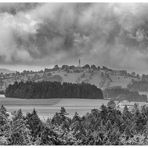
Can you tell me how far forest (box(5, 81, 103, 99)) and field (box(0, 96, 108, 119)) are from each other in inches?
4.2

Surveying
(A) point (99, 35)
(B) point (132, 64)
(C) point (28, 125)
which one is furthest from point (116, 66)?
(C) point (28, 125)

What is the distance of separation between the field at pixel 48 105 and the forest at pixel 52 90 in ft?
0.35

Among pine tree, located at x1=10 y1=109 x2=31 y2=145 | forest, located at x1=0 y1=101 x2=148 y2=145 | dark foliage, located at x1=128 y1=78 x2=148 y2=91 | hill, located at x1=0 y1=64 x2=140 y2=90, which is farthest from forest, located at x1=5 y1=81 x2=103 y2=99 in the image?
dark foliage, located at x1=128 y1=78 x2=148 y2=91

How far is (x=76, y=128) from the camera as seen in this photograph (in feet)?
20.2

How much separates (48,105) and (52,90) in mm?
354

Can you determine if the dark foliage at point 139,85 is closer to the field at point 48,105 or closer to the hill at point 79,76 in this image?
the hill at point 79,76

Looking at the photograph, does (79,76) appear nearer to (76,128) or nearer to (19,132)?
(76,128)

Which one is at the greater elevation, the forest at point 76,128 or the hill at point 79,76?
the hill at point 79,76

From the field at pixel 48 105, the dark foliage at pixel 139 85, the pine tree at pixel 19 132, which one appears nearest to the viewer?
the pine tree at pixel 19 132

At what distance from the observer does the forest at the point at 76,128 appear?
6035 millimetres

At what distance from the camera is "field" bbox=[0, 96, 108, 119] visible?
20.0 feet

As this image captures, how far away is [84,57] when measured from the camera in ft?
21.5

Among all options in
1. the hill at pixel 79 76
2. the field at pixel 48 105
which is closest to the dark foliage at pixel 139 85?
the hill at pixel 79 76

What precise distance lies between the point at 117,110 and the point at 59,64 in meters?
1.61
